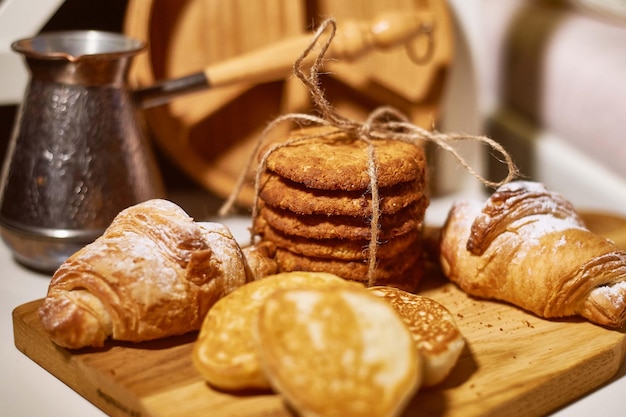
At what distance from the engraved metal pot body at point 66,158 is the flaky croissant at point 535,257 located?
1.72ft

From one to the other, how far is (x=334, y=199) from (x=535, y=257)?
0.29m

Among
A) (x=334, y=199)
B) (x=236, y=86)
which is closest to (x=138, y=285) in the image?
(x=334, y=199)

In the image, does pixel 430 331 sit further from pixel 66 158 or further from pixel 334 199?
pixel 66 158

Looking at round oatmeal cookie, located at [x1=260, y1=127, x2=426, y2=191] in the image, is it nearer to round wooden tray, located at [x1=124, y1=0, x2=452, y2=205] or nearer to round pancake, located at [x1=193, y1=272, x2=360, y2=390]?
round pancake, located at [x1=193, y1=272, x2=360, y2=390]

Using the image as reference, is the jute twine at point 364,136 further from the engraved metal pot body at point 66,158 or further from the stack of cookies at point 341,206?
the engraved metal pot body at point 66,158

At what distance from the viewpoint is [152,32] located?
1414mm

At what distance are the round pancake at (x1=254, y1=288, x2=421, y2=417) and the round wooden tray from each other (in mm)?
673

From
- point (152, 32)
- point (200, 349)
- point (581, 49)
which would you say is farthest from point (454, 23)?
point (200, 349)

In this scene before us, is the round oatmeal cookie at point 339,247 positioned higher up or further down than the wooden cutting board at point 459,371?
higher up

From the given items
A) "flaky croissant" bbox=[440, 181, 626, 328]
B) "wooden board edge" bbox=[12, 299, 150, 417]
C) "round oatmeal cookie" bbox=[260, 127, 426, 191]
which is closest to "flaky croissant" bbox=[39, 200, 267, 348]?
"wooden board edge" bbox=[12, 299, 150, 417]

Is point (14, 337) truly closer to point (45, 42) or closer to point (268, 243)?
point (268, 243)

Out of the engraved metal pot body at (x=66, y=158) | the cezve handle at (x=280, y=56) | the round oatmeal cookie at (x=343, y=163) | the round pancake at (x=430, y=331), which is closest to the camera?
the round pancake at (x=430, y=331)

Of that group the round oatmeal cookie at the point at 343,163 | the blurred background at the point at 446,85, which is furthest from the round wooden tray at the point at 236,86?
the round oatmeal cookie at the point at 343,163

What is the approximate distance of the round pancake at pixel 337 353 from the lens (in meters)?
0.72
